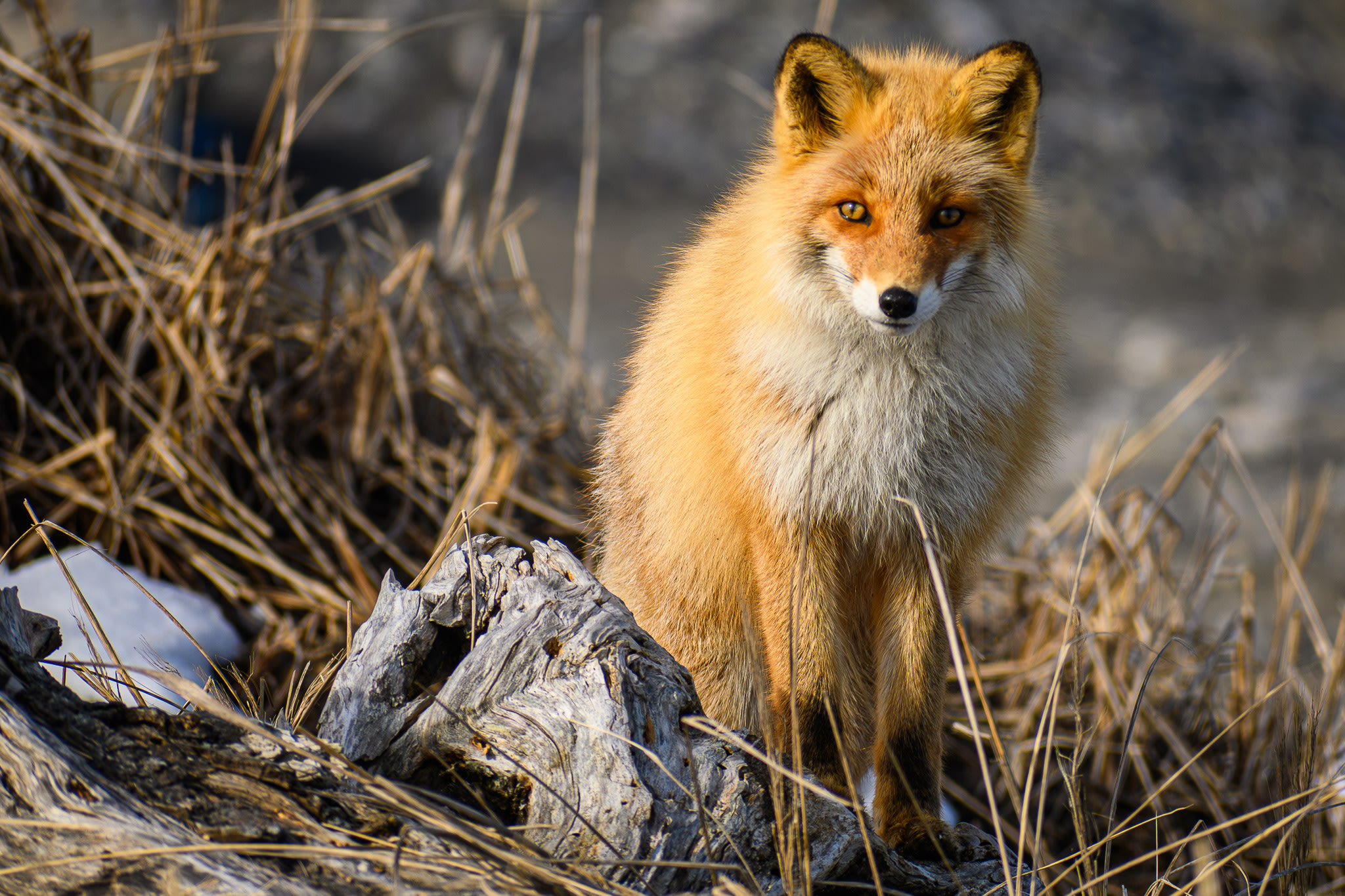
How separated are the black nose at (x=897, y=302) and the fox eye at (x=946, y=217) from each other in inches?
9.2

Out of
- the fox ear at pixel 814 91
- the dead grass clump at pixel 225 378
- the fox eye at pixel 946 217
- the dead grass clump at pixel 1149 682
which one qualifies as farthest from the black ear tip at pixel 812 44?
the dead grass clump at pixel 225 378

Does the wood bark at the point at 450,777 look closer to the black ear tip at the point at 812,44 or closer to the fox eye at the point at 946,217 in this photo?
the fox eye at the point at 946,217

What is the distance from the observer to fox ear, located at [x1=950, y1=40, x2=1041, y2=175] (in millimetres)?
2115

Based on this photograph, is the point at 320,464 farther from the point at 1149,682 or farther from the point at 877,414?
the point at 1149,682

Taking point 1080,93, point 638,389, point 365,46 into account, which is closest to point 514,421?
point 638,389

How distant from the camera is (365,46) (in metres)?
7.83

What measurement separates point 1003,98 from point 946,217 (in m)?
0.36

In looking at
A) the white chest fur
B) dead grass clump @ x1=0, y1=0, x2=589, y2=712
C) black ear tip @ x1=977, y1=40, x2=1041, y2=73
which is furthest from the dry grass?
black ear tip @ x1=977, y1=40, x2=1041, y2=73

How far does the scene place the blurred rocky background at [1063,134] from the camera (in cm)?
716

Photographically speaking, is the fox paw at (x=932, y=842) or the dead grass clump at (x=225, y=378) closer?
the fox paw at (x=932, y=842)

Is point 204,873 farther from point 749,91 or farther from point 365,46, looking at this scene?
point 365,46

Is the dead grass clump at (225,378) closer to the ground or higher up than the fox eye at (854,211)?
→ closer to the ground

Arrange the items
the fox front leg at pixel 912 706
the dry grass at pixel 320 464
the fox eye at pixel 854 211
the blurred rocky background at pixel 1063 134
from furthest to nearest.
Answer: the blurred rocky background at pixel 1063 134 < the dry grass at pixel 320 464 < the fox front leg at pixel 912 706 < the fox eye at pixel 854 211

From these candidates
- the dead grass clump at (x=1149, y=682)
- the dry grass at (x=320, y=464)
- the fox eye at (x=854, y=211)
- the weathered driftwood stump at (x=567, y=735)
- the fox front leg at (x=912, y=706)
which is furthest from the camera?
the dry grass at (x=320, y=464)
